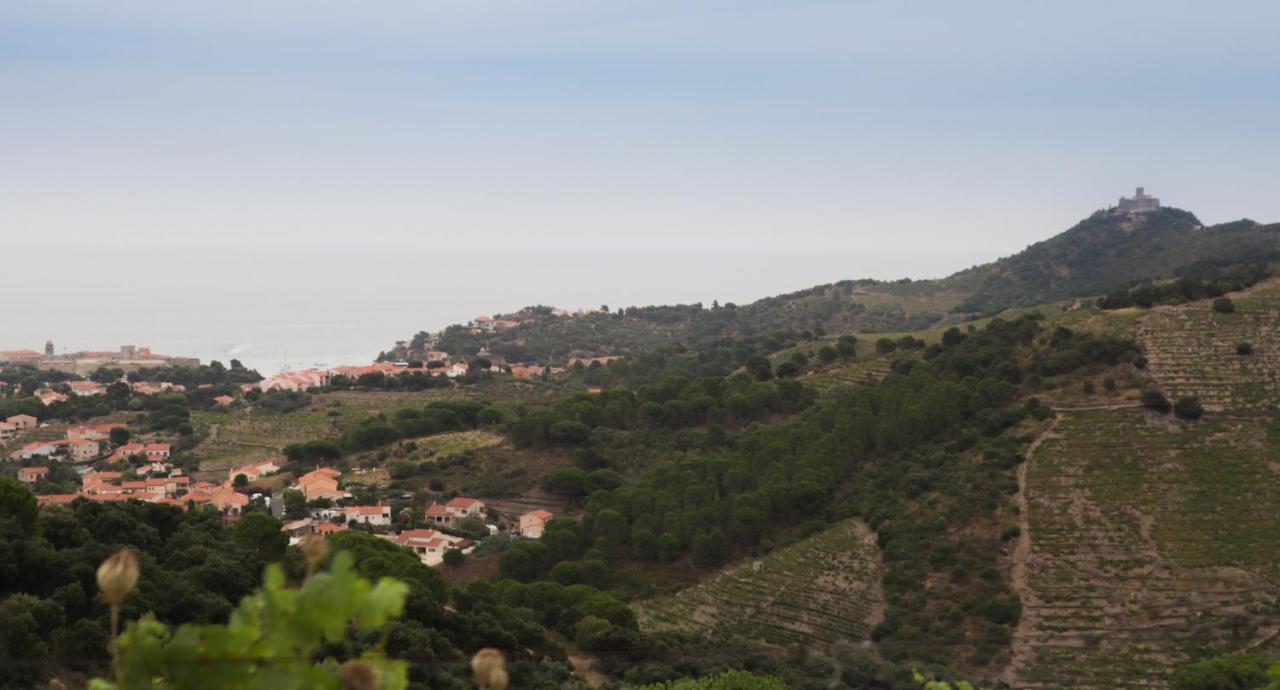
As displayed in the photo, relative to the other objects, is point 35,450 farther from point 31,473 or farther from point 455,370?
point 455,370

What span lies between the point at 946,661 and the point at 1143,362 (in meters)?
15.2

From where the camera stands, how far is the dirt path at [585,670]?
51.1ft

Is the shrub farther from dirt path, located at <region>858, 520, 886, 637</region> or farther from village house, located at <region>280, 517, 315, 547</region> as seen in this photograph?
village house, located at <region>280, 517, 315, 547</region>

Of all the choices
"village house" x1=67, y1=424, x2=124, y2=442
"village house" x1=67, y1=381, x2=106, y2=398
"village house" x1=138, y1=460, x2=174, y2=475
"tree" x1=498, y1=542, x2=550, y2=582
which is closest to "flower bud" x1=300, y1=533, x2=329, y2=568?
"tree" x1=498, y1=542, x2=550, y2=582

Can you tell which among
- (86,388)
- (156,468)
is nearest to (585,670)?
(156,468)

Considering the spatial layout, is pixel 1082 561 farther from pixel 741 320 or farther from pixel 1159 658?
pixel 741 320

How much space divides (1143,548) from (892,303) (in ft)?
207

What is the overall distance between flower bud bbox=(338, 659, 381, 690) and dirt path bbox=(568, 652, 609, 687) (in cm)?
1356

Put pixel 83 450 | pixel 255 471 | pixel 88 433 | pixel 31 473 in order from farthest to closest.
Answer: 1. pixel 88 433
2. pixel 83 450
3. pixel 31 473
4. pixel 255 471

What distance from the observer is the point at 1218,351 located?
99.0 ft

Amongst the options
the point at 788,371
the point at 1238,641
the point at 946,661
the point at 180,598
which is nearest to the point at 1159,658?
the point at 1238,641

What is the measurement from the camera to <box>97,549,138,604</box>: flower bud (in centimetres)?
219

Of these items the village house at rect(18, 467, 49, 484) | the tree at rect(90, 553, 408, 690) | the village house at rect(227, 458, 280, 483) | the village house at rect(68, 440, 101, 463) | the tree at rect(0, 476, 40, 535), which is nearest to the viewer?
the tree at rect(90, 553, 408, 690)

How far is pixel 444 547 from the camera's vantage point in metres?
28.0
